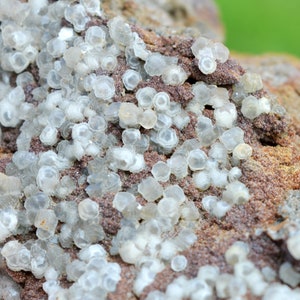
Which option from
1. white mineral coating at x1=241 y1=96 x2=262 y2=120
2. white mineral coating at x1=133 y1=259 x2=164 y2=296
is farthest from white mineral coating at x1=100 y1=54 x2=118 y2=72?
white mineral coating at x1=133 y1=259 x2=164 y2=296

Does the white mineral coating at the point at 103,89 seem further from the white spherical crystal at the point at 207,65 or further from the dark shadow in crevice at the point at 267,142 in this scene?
the dark shadow in crevice at the point at 267,142

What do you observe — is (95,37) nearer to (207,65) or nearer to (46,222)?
(207,65)

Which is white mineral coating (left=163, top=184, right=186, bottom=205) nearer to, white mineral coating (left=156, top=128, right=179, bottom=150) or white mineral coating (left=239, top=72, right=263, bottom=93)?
white mineral coating (left=156, top=128, right=179, bottom=150)

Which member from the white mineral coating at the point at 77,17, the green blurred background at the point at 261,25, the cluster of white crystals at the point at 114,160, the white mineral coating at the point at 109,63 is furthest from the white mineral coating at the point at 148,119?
the green blurred background at the point at 261,25

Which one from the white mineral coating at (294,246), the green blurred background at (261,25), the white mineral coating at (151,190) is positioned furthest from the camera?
the green blurred background at (261,25)

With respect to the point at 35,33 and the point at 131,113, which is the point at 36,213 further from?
the point at 35,33

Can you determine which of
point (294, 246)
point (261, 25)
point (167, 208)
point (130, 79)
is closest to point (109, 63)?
point (130, 79)

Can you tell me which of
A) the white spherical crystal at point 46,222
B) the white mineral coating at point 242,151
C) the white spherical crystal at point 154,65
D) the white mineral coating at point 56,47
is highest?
the white mineral coating at point 242,151
